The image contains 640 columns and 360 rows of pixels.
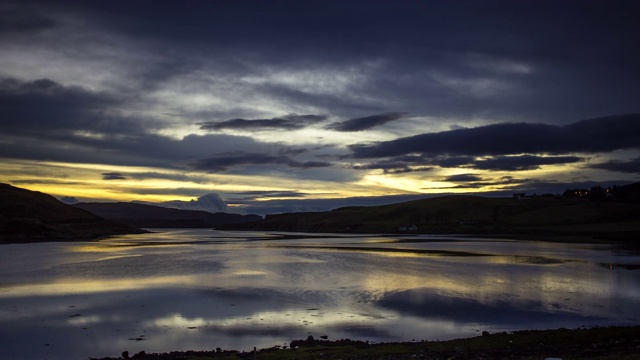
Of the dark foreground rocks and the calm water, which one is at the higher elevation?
the dark foreground rocks

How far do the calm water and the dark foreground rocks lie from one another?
2204 millimetres

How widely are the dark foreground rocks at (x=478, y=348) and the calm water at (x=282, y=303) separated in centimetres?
220

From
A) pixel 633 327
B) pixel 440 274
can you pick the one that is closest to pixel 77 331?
pixel 633 327

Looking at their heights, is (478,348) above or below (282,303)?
above

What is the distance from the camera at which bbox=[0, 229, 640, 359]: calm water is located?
2789 cm

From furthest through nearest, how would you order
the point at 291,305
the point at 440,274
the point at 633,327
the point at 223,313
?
the point at 440,274, the point at 291,305, the point at 223,313, the point at 633,327

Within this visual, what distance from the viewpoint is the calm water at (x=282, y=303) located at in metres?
27.9

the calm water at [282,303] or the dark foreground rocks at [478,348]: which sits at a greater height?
the dark foreground rocks at [478,348]

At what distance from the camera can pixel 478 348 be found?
23500mm

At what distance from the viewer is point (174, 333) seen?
94.6 feet

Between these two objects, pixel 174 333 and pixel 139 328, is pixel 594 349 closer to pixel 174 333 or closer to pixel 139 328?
pixel 174 333

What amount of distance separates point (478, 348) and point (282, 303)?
18.5 m

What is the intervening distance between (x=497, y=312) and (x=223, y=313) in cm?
1906

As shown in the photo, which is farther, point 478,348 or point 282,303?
point 282,303
